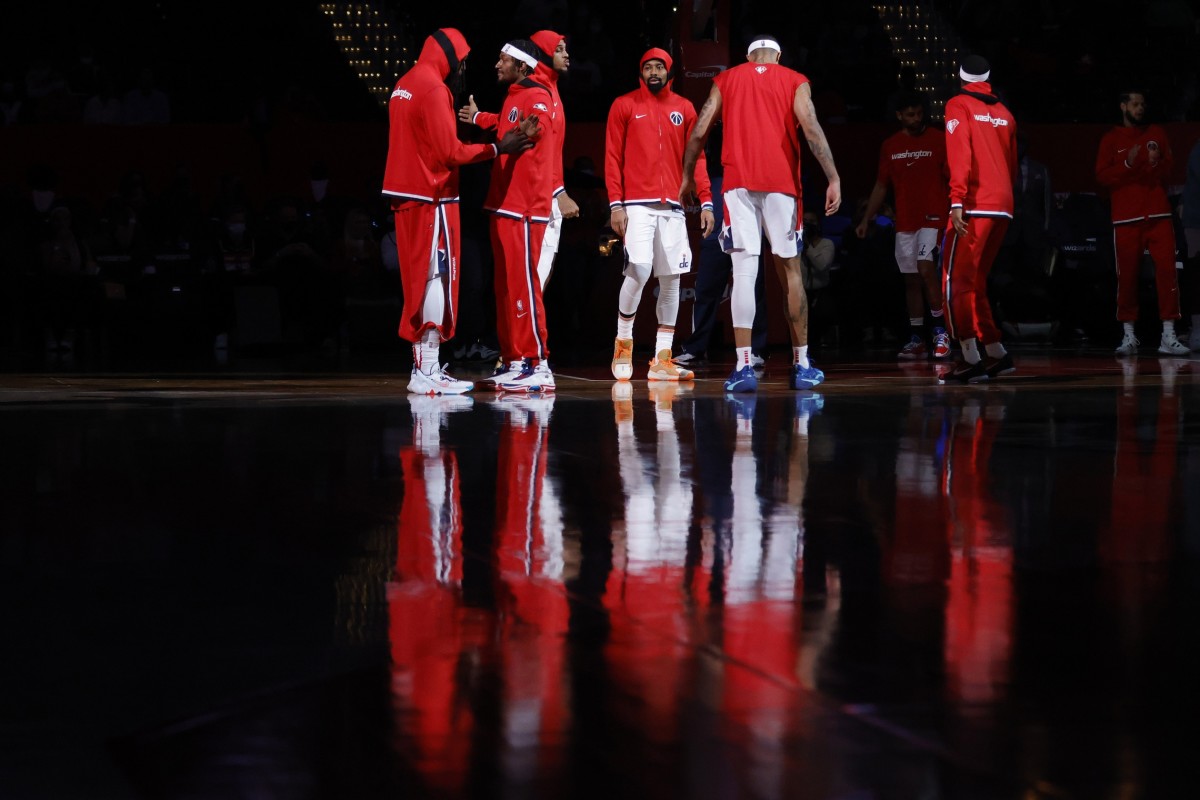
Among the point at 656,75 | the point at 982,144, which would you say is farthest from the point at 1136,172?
the point at 656,75

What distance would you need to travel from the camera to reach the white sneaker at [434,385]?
27.1 feet

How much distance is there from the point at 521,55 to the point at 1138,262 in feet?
20.1

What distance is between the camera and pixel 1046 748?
82.4 inches

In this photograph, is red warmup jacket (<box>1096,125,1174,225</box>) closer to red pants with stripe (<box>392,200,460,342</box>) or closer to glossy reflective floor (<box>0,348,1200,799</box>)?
red pants with stripe (<box>392,200,460,342</box>)

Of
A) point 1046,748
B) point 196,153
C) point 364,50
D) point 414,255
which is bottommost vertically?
point 1046,748

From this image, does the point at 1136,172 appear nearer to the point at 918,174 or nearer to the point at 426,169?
the point at 918,174

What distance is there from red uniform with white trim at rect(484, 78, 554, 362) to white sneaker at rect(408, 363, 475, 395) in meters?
0.47

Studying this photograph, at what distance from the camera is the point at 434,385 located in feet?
27.1

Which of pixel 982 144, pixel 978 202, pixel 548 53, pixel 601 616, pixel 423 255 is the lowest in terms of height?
pixel 601 616

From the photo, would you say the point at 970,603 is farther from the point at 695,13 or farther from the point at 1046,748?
the point at 695,13

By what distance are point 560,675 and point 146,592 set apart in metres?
1.06

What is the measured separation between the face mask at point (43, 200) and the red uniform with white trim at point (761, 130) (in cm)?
889

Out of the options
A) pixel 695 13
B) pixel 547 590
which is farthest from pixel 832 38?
pixel 547 590

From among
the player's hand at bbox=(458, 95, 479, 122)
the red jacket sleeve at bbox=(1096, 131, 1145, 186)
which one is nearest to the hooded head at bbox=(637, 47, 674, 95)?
the player's hand at bbox=(458, 95, 479, 122)
